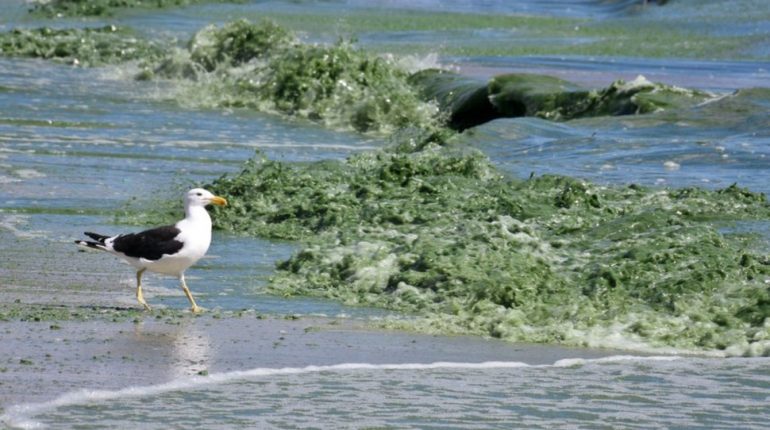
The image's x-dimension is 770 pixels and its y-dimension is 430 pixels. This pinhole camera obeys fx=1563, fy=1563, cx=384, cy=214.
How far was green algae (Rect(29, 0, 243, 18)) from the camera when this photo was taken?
36.3 meters

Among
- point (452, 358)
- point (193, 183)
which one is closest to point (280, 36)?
point (193, 183)

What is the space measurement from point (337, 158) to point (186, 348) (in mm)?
9066

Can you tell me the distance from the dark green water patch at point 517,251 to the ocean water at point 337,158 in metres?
0.46

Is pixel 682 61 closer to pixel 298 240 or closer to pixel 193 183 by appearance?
pixel 193 183

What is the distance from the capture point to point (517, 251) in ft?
36.2

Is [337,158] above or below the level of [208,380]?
below

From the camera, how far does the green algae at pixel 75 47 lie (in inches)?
1088

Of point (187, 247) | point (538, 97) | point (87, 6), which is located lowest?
point (87, 6)

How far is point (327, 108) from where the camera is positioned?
842 inches

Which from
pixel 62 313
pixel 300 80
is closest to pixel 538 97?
pixel 300 80

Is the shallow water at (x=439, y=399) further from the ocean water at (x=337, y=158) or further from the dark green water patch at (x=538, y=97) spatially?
the dark green water patch at (x=538, y=97)

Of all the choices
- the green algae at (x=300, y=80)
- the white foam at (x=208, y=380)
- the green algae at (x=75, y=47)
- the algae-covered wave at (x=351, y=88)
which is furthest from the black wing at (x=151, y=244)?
the green algae at (x=75, y=47)

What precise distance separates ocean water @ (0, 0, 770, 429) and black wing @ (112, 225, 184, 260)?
37 centimetres

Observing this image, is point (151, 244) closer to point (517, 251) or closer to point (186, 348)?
point (186, 348)
